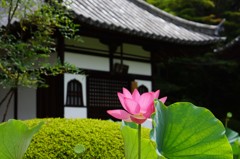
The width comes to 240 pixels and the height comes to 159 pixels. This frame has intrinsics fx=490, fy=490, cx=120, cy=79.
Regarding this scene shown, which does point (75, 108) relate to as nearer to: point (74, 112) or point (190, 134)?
point (74, 112)

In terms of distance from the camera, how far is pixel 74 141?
293 centimetres

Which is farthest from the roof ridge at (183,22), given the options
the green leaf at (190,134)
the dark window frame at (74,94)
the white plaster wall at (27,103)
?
the green leaf at (190,134)

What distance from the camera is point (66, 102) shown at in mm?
7402

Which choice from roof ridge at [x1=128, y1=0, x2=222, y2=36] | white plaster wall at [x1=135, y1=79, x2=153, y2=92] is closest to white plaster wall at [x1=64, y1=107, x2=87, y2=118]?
white plaster wall at [x1=135, y1=79, x2=153, y2=92]

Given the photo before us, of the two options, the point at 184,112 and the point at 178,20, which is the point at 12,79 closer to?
the point at 184,112

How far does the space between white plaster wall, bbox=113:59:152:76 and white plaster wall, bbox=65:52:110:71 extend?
337mm

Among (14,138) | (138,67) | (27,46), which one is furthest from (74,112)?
(14,138)

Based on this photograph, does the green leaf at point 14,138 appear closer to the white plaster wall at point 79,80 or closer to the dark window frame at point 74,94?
the white plaster wall at point 79,80

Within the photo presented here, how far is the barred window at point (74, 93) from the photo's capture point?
7.46 meters

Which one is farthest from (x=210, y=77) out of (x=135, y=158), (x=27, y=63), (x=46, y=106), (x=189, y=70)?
(x=135, y=158)

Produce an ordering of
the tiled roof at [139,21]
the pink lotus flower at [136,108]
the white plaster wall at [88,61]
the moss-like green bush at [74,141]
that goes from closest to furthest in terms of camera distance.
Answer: the pink lotus flower at [136,108], the moss-like green bush at [74,141], the tiled roof at [139,21], the white plaster wall at [88,61]

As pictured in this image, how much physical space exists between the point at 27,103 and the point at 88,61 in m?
1.17

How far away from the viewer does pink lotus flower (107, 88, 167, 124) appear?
1114mm

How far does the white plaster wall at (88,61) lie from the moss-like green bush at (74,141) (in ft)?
14.2
